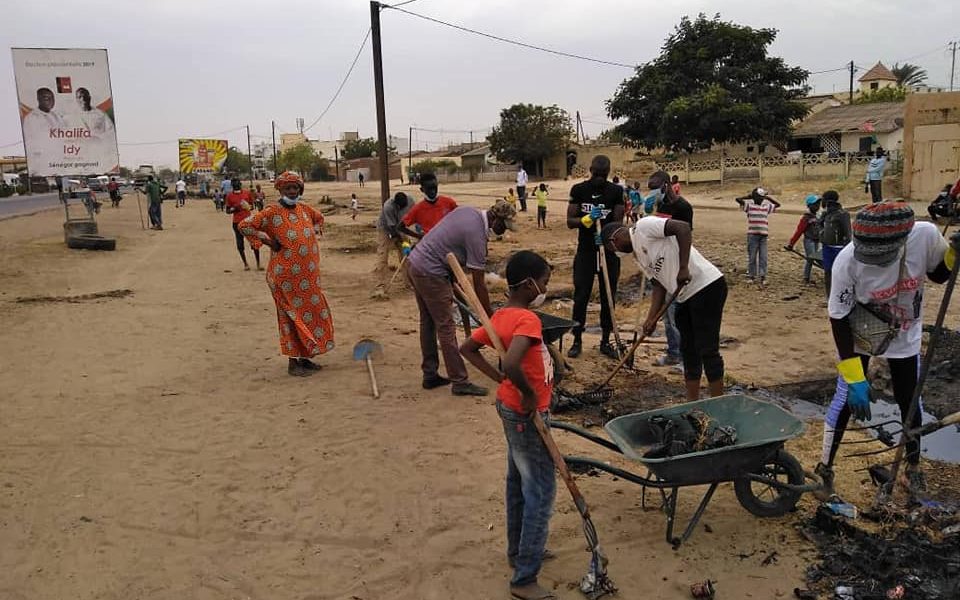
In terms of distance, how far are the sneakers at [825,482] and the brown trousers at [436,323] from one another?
245 cm

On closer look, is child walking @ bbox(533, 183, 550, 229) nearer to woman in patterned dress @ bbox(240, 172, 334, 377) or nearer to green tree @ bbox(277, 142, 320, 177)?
woman in patterned dress @ bbox(240, 172, 334, 377)

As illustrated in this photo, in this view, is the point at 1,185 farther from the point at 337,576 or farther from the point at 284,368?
the point at 337,576

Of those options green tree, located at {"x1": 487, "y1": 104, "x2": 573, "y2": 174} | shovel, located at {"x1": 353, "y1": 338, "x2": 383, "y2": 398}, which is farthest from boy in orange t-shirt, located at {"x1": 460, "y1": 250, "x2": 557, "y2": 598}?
green tree, located at {"x1": 487, "y1": 104, "x2": 573, "y2": 174}

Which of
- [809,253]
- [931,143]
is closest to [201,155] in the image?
[931,143]

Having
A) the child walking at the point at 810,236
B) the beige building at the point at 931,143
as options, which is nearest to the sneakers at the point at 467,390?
the child walking at the point at 810,236

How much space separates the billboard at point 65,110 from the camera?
46.9ft

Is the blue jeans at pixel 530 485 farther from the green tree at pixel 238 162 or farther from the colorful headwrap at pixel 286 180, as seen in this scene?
the green tree at pixel 238 162

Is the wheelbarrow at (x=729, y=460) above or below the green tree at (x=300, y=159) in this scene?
below

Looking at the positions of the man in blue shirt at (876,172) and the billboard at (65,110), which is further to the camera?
the man in blue shirt at (876,172)

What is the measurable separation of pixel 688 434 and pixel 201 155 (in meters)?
46.1

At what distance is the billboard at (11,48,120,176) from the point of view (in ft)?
46.9

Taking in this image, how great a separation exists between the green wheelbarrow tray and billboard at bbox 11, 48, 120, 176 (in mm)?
15120

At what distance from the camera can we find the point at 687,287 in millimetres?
4301

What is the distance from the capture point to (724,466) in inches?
117
